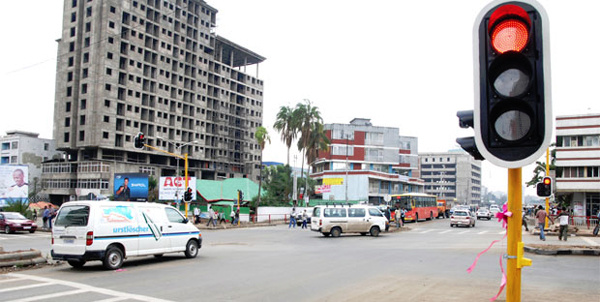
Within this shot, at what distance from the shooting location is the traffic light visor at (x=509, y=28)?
333 cm

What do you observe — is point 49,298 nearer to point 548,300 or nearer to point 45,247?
point 548,300

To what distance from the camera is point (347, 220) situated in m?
27.7

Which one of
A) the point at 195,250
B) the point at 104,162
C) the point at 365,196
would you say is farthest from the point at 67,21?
the point at 195,250

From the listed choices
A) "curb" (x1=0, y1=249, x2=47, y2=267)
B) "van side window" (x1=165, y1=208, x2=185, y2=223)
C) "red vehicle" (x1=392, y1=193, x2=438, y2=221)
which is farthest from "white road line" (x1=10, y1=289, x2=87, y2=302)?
"red vehicle" (x1=392, y1=193, x2=438, y2=221)

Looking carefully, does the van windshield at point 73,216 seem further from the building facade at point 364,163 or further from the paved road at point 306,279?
the building facade at point 364,163

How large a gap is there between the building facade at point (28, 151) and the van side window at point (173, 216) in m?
87.9

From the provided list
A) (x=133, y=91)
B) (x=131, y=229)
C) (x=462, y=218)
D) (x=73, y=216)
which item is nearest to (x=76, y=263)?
(x=73, y=216)

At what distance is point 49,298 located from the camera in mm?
9469

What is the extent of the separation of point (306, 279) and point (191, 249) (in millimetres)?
6147

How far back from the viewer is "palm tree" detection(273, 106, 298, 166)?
2421 inches

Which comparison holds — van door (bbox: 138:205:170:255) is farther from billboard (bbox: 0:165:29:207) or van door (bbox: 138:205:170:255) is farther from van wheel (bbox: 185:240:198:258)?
billboard (bbox: 0:165:29:207)

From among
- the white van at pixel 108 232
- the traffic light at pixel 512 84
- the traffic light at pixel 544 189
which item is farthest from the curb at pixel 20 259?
the traffic light at pixel 544 189

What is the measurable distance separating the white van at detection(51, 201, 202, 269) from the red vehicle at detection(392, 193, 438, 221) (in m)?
36.1

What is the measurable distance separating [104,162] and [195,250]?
216 feet
